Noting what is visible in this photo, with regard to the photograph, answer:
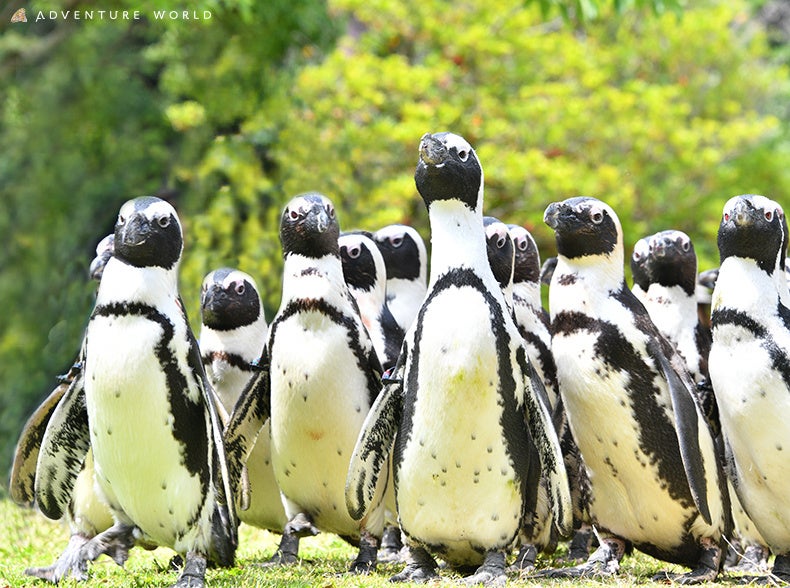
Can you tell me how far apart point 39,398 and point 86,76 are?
16.8ft

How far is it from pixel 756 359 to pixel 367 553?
1695mm

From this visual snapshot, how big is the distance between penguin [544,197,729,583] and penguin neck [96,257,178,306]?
4.92ft

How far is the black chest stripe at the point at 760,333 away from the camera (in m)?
3.95

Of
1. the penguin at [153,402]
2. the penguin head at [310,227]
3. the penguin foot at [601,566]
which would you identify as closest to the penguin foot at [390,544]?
the penguin foot at [601,566]

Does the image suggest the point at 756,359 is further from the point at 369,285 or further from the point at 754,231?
the point at 369,285

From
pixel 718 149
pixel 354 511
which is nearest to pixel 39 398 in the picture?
pixel 354 511

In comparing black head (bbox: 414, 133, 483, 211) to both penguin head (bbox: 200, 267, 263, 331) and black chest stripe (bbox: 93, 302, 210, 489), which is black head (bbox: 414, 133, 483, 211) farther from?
penguin head (bbox: 200, 267, 263, 331)

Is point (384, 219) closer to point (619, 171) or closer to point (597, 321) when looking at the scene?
point (619, 171)

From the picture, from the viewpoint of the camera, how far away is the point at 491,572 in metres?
3.84

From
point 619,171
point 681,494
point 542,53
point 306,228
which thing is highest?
point 542,53

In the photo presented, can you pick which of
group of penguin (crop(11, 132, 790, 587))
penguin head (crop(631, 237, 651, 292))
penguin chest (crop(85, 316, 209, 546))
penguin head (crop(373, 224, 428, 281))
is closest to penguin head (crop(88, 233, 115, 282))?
group of penguin (crop(11, 132, 790, 587))

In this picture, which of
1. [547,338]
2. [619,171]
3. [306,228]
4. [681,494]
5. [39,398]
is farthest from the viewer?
[619,171]

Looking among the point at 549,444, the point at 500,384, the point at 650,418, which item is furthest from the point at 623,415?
the point at 500,384

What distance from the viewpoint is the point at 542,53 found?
39.0 feet
